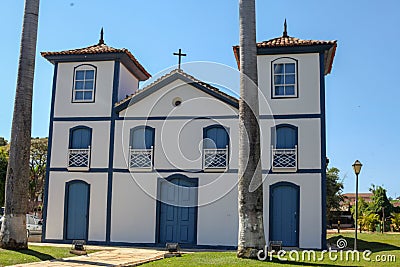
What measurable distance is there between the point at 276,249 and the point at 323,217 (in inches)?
197

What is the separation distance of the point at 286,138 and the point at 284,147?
0.37m

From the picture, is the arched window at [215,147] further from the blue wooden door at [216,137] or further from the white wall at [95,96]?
the white wall at [95,96]

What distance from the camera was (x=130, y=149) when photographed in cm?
2155

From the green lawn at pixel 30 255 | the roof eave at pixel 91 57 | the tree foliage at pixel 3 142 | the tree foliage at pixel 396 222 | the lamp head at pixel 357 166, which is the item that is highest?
the roof eave at pixel 91 57

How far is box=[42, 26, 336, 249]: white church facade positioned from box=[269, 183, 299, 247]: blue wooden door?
0.04 m

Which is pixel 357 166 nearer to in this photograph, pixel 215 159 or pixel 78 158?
pixel 215 159

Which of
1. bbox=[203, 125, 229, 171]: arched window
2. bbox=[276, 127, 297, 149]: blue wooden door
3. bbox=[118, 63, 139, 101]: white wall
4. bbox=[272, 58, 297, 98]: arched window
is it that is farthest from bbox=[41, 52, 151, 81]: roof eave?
bbox=[276, 127, 297, 149]: blue wooden door

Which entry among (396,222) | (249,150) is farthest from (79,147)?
(396,222)

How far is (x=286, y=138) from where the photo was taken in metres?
20.5

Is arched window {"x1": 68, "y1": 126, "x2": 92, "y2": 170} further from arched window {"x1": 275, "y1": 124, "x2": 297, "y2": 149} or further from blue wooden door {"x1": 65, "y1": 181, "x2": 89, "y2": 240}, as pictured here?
Answer: arched window {"x1": 275, "y1": 124, "x2": 297, "y2": 149}

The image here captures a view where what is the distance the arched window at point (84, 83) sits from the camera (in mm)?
22438

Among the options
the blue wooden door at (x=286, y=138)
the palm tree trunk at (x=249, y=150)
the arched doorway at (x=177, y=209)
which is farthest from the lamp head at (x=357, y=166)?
the palm tree trunk at (x=249, y=150)

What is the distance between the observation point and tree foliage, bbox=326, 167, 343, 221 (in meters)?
35.2

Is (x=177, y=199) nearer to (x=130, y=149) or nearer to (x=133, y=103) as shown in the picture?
(x=130, y=149)
